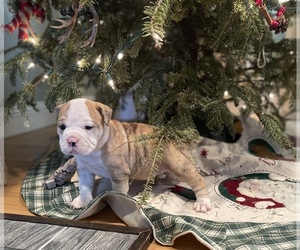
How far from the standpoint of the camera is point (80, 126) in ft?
3.24

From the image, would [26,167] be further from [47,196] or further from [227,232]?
[227,232]

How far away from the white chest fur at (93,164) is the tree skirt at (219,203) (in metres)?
0.07

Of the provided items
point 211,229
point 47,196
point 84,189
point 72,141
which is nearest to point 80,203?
point 84,189

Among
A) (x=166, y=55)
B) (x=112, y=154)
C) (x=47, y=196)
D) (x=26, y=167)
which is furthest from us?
(x=26, y=167)

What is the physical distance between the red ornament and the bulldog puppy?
438 mm

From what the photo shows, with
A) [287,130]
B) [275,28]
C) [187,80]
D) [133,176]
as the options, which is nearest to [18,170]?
[133,176]

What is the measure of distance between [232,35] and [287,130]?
101 centimetres

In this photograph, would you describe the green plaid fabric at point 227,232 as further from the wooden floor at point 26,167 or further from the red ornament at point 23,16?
the red ornament at point 23,16

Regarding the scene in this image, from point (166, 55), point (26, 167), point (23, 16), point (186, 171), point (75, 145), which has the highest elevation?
point (23, 16)

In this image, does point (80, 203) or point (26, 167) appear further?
point (26, 167)

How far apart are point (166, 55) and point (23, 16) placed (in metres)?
0.50

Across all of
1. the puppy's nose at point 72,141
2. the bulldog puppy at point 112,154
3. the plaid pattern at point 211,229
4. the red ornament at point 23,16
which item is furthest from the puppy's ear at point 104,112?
the red ornament at point 23,16

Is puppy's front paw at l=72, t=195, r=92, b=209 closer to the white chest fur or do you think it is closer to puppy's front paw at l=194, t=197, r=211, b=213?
the white chest fur

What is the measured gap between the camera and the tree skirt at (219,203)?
0.96 m
